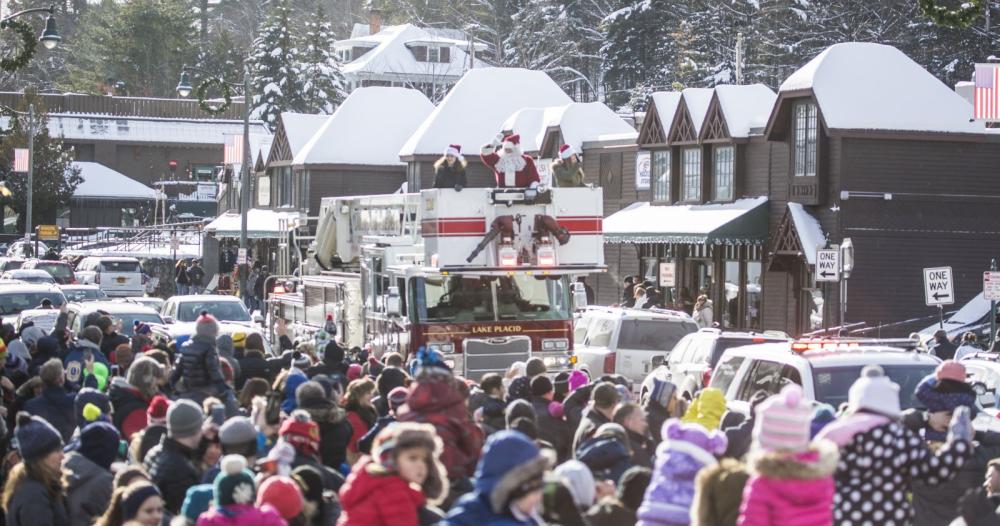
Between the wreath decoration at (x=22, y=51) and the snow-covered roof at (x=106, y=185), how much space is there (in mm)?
59295

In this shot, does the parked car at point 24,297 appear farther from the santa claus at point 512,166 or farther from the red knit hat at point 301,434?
the red knit hat at point 301,434

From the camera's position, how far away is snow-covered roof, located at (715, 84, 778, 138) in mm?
40125

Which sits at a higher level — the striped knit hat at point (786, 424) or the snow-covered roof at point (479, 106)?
the snow-covered roof at point (479, 106)

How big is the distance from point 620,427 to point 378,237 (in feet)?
54.5

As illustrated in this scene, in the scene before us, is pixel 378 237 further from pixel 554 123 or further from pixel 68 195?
pixel 68 195

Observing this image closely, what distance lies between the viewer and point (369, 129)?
6028 centimetres

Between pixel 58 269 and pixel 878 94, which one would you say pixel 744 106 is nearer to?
pixel 878 94

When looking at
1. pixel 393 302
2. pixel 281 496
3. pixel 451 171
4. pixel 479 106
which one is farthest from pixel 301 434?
pixel 479 106

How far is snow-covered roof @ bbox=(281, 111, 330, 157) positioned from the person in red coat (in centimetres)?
5559

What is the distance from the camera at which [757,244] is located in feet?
128

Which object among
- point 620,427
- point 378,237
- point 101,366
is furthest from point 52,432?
point 378,237

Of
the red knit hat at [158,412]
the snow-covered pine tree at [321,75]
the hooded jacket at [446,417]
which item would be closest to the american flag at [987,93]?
the red knit hat at [158,412]

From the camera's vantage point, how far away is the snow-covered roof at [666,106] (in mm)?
43156

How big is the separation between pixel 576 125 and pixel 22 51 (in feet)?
83.6
